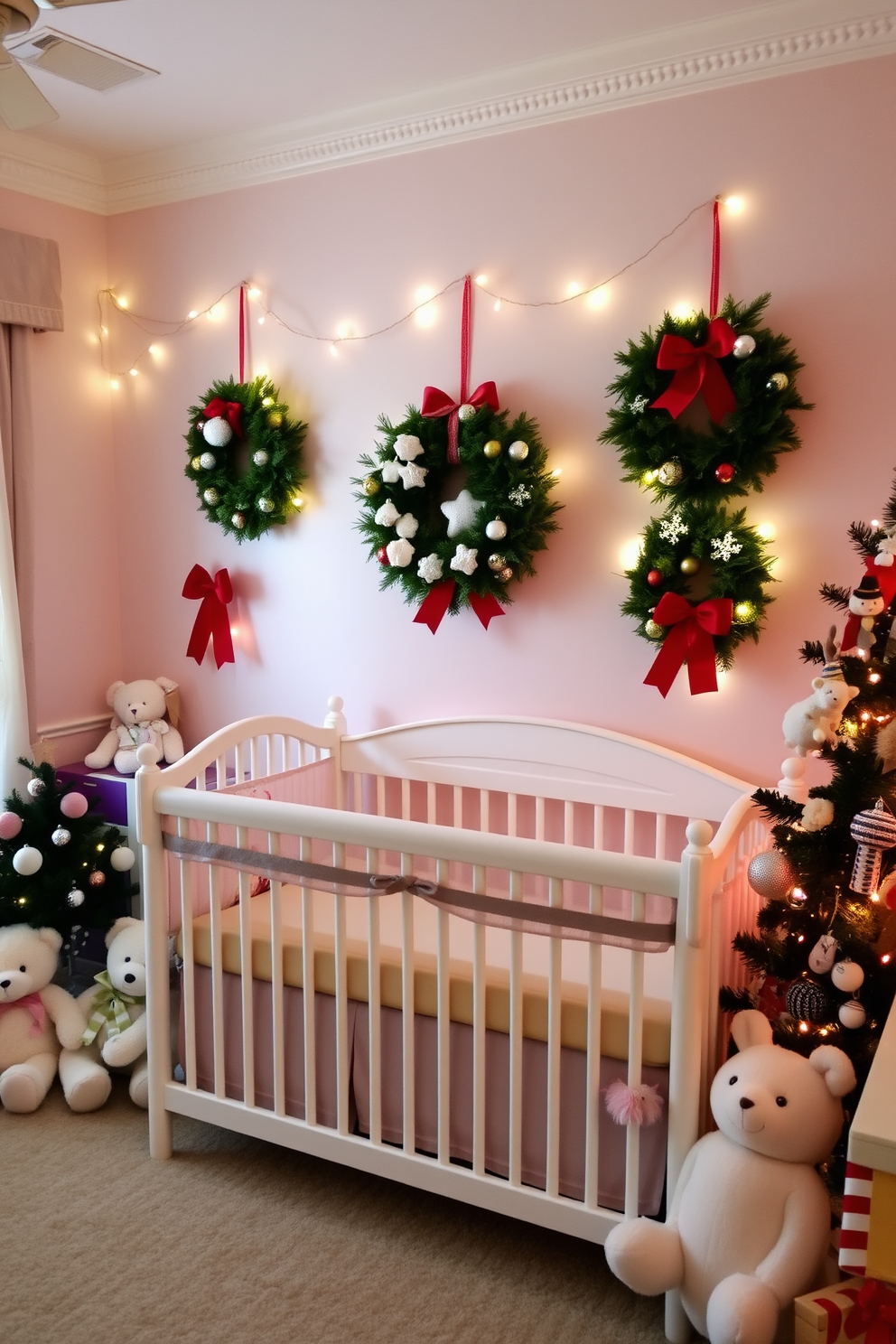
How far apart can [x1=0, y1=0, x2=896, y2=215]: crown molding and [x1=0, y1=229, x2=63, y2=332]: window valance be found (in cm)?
18

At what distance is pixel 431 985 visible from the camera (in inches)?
86.2

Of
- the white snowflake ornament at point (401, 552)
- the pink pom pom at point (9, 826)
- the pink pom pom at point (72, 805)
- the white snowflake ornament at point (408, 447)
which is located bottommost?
the pink pom pom at point (9, 826)

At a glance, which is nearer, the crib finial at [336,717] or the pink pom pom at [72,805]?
the pink pom pom at [72,805]

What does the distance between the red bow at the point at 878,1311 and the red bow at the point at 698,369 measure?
1.71 meters

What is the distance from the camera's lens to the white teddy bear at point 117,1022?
105 inches

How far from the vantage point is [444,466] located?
114 inches

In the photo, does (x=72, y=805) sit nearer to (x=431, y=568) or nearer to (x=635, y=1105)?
(x=431, y=568)

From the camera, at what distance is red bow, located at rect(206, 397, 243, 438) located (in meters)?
3.19

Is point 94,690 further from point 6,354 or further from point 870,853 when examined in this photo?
point 870,853

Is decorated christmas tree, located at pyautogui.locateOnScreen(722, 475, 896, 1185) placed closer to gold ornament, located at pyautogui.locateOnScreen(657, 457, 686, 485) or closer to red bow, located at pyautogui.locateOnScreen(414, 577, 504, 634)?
gold ornament, located at pyautogui.locateOnScreen(657, 457, 686, 485)

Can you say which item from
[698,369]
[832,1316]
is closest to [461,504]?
[698,369]

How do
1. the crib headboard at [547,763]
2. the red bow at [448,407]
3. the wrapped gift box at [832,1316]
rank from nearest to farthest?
the wrapped gift box at [832,1316] < the crib headboard at [547,763] < the red bow at [448,407]

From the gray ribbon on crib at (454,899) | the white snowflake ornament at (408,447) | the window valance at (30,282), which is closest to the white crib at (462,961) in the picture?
the gray ribbon on crib at (454,899)

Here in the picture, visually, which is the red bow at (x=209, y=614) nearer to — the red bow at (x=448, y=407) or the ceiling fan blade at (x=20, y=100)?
the red bow at (x=448, y=407)
